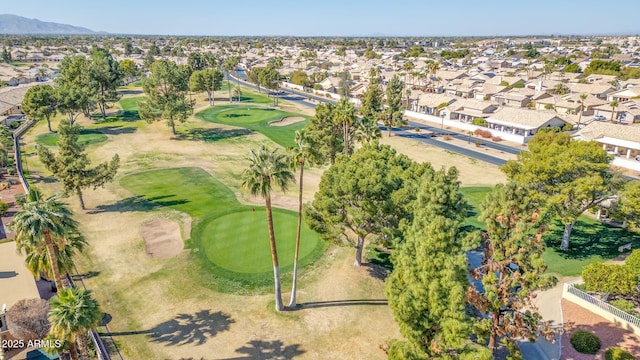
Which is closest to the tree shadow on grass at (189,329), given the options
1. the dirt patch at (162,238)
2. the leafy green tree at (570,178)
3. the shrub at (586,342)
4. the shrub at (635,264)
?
the dirt patch at (162,238)

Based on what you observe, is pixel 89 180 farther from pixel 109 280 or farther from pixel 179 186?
pixel 109 280

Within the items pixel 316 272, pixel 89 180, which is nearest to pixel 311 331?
pixel 316 272

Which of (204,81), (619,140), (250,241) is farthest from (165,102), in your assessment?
(619,140)

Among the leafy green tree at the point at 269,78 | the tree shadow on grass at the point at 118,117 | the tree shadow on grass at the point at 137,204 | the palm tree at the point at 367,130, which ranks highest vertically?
the leafy green tree at the point at 269,78

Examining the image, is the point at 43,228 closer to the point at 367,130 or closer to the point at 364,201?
the point at 364,201

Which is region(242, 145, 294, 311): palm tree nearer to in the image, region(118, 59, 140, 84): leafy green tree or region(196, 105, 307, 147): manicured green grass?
region(196, 105, 307, 147): manicured green grass

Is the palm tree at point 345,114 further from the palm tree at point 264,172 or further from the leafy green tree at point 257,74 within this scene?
the leafy green tree at point 257,74

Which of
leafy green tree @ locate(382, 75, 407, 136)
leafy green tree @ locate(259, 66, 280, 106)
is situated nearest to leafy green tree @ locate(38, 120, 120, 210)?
leafy green tree @ locate(382, 75, 407, 136)

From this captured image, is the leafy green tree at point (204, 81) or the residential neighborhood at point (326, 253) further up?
the leafy green tree at point (204, 81)
